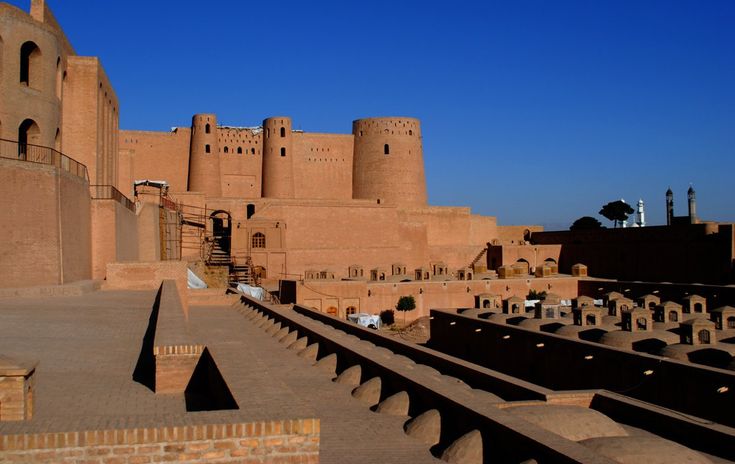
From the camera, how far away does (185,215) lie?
27.2 meters

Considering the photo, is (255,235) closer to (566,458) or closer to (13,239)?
(13,239)

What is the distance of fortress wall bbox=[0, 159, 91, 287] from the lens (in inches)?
406

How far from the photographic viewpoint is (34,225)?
1063 cm

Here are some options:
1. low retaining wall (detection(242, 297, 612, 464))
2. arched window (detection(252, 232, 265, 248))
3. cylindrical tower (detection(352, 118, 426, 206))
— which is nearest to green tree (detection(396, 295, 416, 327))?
arched window (detection(252, 232, 265, 248))

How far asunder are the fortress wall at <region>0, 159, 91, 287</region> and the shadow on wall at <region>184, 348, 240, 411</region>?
5.72 m

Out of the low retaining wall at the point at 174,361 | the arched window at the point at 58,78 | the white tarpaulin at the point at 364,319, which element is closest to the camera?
the low retaining wall at the point at 174,361

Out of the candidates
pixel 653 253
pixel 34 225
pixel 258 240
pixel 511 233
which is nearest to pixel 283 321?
pixel 34 225

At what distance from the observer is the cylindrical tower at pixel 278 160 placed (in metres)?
33.2

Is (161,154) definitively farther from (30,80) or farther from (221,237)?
(30,80)

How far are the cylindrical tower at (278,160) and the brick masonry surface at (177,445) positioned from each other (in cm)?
2982

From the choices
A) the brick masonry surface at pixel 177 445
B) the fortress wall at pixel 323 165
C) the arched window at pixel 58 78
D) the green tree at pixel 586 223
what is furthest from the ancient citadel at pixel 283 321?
the green tree at pixel 586 223

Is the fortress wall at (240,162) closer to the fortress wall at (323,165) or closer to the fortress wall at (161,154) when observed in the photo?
the fortress wall at (161,154)

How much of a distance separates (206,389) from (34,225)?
6037 millimetres

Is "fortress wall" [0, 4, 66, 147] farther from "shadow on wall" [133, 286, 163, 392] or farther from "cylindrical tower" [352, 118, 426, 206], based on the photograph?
"cylindrical tower" [352, 118, 426, 206]
